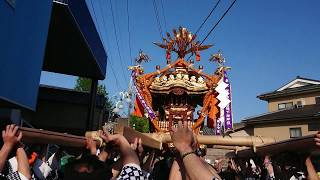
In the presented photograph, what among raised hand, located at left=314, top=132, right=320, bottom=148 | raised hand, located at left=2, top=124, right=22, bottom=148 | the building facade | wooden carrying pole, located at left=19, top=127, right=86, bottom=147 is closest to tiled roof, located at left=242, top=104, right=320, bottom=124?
the building facade

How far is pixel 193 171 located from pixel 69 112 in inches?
555

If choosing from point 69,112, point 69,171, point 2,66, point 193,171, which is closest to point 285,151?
point 193,171

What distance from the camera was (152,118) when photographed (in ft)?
30.8

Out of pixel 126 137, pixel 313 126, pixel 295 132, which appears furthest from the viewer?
pixel 295 132

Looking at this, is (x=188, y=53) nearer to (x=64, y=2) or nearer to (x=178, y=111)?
(x=178, y=111)

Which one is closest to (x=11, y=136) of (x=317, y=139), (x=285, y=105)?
(x=317, y=139)

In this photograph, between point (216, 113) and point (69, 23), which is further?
point (216, 113)

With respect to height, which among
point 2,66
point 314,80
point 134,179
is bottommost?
point 134,179

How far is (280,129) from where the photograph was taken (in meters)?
24.5

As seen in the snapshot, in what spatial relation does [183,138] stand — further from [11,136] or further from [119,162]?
[11,136]

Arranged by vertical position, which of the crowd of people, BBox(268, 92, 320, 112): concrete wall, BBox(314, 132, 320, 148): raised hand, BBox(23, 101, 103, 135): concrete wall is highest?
BBox(268, 92, 320, 112): concrete wall

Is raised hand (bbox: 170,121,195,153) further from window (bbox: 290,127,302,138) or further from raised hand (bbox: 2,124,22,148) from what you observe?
window (bbox: 290,127,302,138)

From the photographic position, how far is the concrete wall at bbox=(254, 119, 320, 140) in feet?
75.6

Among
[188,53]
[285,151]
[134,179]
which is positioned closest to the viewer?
[134,179]
